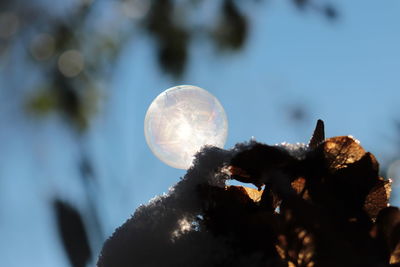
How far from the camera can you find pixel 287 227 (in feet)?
1.21

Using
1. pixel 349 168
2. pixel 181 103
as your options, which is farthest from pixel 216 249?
pixel 181 103

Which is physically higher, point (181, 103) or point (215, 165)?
point (181, 103)

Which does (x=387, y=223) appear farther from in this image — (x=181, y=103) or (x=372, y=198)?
(x=181, y=103)

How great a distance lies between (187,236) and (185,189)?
0.04m

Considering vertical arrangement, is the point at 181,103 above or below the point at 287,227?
above

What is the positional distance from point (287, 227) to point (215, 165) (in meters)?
0.08

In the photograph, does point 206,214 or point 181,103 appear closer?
point 206,214

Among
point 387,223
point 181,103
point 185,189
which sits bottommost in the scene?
point 387,223

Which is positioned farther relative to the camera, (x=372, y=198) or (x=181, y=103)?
(x=181, y=103)

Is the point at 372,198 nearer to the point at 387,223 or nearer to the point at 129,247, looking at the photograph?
the point at 387,223

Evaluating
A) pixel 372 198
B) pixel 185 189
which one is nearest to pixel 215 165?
pixel 185 189

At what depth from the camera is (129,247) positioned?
39 centimetres

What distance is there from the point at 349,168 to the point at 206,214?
13 centimetres

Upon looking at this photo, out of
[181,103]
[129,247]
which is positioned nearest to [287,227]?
[129,247]
